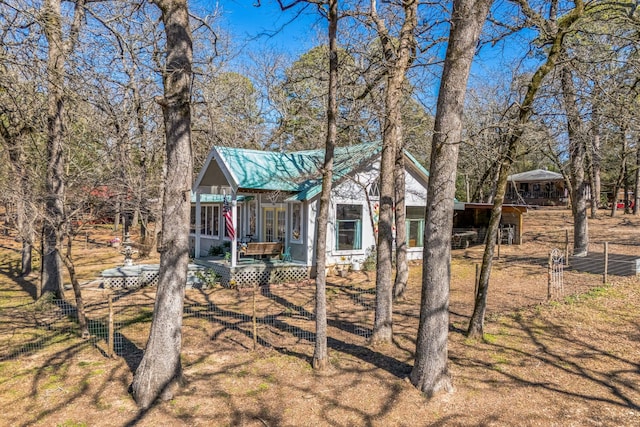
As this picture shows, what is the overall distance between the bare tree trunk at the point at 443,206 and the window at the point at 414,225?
38.3ft

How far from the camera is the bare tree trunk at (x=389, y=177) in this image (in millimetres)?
7168

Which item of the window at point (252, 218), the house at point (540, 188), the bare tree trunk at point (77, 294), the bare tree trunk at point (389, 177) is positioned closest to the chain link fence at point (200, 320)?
the bare tree trunk at point (77, 294)

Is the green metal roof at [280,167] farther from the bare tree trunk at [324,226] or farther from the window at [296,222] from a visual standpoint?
the bare tree trunk at [324,226]

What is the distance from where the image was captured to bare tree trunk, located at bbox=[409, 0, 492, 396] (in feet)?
17.6

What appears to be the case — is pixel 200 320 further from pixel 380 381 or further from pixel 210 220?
pixel 210 220

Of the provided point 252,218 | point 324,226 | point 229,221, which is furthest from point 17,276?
point 324,226

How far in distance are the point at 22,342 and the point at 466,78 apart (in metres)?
8.88

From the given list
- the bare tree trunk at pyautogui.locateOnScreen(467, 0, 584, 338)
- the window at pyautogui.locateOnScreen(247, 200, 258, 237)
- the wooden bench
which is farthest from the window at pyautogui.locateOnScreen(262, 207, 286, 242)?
the bare tree trunk at pyautogui.locateOnScreen(467, 0, 584, 338)

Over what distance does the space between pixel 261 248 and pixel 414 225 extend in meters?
6.74

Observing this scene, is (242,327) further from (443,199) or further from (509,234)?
(509,234)

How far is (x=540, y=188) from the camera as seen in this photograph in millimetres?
40812

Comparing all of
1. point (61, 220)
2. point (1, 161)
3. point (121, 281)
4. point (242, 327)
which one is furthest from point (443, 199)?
point (1, 161)

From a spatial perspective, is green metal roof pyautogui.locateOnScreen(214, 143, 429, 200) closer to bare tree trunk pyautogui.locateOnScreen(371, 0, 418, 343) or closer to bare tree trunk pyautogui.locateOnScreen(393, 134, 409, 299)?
bare tree trunk pyautogui.locateOnScreen(393, 134, 409, 299)

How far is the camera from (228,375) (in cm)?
607
